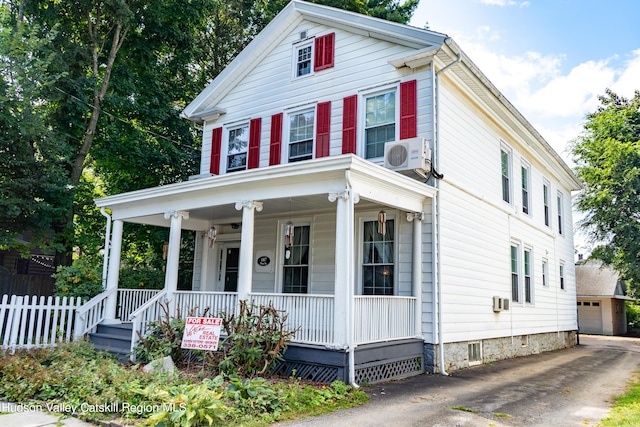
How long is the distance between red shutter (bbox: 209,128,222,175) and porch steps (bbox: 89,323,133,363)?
4.54 meters

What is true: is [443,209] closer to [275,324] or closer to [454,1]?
[275,324]

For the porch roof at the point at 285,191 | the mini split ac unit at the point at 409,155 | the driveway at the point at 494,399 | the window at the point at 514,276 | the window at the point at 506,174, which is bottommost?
the driveway at the point at 494,399

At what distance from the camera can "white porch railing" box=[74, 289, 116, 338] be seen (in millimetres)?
10086

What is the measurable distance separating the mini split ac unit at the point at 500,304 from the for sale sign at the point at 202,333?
22.3 ft

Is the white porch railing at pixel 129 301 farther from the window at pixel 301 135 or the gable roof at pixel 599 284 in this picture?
the gable roof at pixel 599 284

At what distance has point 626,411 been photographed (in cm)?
614

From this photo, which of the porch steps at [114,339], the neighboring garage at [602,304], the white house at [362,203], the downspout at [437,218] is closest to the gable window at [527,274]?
the white house at [362,203]

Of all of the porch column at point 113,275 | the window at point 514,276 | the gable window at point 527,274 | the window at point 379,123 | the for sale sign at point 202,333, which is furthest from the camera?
the gable window at point 527,274

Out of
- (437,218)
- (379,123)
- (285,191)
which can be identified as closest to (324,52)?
(379,123)

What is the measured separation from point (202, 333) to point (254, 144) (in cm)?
602

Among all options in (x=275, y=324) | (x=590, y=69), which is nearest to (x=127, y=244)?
(x=275, y=324)

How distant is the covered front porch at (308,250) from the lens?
24.1ft

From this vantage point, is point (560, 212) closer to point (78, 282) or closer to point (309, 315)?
point (309, 315)

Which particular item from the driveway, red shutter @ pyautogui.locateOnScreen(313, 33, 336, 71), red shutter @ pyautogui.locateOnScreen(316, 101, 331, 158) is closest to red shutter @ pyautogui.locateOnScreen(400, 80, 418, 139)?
red shutter @ pyautogui.locateOnScreen(316, 101, 331, 158)
